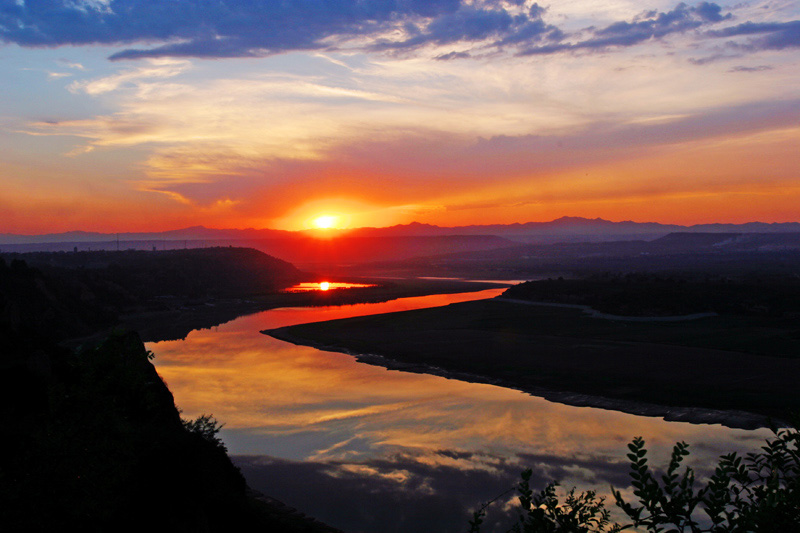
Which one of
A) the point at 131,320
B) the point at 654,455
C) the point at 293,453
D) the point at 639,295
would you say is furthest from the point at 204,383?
the point at 639,295

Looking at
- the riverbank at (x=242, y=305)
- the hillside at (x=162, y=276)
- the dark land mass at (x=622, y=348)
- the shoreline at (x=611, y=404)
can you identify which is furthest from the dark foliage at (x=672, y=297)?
the hillside at (x=162, y=276)

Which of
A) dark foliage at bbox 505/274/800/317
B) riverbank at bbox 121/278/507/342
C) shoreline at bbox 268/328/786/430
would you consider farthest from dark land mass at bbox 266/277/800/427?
riverbank at bbox 121/278/507/342

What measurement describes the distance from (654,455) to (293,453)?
13.7 m

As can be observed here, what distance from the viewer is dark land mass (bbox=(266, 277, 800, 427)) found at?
3047 centimetres

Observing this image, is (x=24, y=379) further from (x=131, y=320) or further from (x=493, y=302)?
(x=493, y=302)

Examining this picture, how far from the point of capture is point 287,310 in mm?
79938

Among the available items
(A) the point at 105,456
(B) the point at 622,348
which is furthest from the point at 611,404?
(A) the point at 105,456

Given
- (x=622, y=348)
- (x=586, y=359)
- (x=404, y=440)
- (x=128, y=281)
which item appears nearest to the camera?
(x=404, y=440)

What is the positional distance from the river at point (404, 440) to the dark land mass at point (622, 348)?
9.19ft

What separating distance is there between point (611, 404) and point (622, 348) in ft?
46.2

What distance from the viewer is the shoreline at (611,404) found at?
2652 centimetres

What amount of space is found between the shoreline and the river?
74 cm

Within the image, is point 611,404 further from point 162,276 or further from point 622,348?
point 162,276

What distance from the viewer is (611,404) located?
1182 inches
